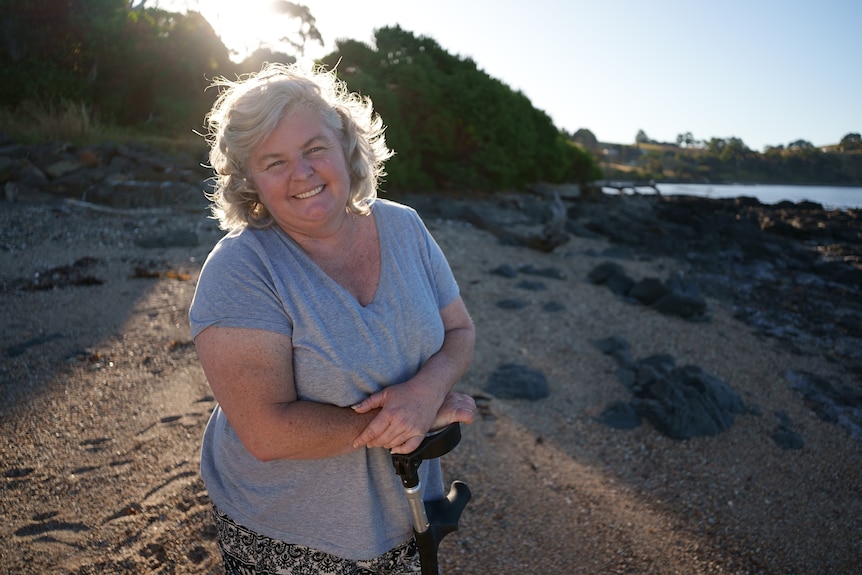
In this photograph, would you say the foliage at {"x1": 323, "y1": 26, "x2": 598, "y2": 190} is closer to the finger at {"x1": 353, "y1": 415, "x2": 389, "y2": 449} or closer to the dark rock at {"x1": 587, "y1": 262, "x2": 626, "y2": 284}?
the dark rock at {"x1": 587, "y1": 262, "x2": 626, "y2": 284}

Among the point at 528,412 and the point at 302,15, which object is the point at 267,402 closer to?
the point at 528,412

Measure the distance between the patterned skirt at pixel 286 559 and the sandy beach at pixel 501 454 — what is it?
4.15 feet

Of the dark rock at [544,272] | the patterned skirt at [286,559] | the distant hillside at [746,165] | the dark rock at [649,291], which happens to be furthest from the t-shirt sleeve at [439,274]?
the distant hillside at [746,165]

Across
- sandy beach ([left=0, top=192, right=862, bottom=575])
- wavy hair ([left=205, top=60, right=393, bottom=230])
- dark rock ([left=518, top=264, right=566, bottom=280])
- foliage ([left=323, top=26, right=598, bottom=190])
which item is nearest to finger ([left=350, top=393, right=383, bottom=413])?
wavy hair ([left=205, top=60, right=393, bottom=230])

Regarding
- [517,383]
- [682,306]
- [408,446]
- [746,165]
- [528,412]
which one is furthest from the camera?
[746,165]

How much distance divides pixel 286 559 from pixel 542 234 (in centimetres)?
1334

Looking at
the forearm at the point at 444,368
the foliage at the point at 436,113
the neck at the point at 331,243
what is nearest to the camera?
the forearm at the point at 444,368

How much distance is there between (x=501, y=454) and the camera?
468cm

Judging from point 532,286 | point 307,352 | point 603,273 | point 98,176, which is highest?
point 307,352

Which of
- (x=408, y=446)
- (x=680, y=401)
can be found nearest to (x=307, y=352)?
(x=408, y=446)

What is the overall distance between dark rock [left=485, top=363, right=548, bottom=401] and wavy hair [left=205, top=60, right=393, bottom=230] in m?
4.19

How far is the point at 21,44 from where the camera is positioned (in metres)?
18.3

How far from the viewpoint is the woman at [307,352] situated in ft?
5.63

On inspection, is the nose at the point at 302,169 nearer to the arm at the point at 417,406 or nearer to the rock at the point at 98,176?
the arm at the point at 417,406
